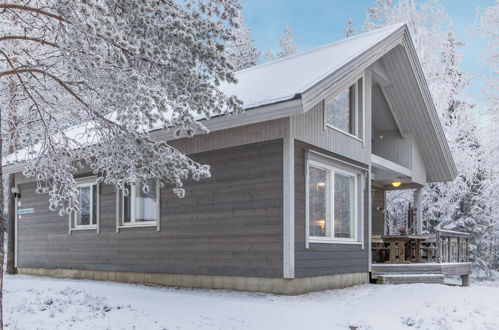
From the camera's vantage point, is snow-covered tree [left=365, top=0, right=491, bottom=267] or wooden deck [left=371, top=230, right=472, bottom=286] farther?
snow-covered tree [left=365, top=0, right=491, bottom=267]

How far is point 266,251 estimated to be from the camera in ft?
29.6

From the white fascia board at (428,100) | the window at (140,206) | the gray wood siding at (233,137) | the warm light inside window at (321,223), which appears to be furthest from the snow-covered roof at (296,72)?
the window at (140,206)

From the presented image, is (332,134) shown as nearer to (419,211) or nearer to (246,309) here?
(246,309)

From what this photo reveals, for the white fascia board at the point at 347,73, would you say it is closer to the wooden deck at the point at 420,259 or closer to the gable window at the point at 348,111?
the gable window at the point at 348,111

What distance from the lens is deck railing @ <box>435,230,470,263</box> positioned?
11.9 meters

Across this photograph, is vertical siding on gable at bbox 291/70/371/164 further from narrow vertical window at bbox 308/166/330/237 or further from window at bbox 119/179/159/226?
window at bbox 119/179/159/226

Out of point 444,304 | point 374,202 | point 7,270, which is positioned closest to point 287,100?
point 444,304

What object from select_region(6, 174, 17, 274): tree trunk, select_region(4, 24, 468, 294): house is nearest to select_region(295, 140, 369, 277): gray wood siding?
select_region(4, 24, 468, 294): house

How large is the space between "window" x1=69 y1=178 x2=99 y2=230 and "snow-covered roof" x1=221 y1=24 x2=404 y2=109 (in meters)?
4.18

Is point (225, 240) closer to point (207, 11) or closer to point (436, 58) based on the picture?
point (207, 11)

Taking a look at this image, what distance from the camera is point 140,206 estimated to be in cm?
1159

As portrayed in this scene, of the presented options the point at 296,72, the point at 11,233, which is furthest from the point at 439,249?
the point at 11,233

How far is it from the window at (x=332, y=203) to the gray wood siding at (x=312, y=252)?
0.21m

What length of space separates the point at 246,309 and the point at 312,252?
7.82 feet
